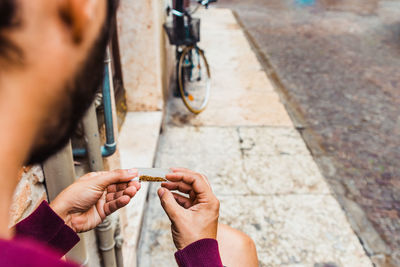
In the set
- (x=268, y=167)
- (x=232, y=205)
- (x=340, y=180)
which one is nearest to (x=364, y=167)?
(x=340, y=180)

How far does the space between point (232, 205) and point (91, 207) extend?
1.97 metres

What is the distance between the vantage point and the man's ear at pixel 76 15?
571 millimetres

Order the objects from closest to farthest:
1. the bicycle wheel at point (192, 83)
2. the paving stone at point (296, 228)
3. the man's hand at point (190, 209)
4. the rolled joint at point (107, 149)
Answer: the man's hand at point (190, 209) → the rolled joint at point (107, 149) → the paving stone at point (296, 228) → the bicycle wheel at point (192, 83)

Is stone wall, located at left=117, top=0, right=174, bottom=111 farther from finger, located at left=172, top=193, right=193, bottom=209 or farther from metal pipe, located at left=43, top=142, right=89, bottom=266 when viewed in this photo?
finger, located at left=172, top=193, right=193, bottom=209

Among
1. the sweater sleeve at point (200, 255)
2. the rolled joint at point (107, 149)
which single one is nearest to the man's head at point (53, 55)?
the sweater sleeve at point (200, 255)

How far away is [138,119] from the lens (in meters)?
4.10

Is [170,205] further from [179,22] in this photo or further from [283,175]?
[179,22]

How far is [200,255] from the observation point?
1113 mm

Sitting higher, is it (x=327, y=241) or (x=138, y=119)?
(x=138, y=119)

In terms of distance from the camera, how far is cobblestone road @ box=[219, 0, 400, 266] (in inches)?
132

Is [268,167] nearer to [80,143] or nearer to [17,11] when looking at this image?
[80,143]

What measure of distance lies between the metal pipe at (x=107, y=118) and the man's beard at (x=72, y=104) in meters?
1.04

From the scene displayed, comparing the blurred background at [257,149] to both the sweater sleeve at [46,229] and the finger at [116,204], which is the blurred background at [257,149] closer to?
the sweater sleeve at [46,229]

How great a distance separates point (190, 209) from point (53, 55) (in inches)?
33.7
